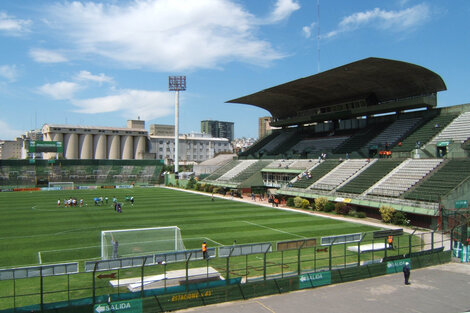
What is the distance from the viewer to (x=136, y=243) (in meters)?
21.5

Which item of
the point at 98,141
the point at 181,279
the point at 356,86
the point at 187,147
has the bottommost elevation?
the point at 181,279

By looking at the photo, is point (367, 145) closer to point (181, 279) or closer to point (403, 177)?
point (403, 177)

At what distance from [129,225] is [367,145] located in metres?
37.6

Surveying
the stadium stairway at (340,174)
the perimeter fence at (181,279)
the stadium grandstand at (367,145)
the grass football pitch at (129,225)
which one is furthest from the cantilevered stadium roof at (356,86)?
the perimeter fence at (181,279)

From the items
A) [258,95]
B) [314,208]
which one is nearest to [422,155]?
[314,208]

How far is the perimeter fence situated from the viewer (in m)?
14.4

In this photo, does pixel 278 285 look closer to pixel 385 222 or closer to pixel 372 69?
pixel 385 222

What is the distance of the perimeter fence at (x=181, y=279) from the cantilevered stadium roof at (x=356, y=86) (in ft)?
102

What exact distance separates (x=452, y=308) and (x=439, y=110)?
4375cm

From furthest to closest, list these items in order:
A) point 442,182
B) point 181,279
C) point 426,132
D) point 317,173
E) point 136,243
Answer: point 317,173 < point 426,132 < point 442,182 < point 136,243 < point 181,279

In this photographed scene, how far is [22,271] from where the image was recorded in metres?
12.9

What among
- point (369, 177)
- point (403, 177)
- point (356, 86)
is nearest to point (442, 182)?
point (403, 177)

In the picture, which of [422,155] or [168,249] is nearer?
[168,249]

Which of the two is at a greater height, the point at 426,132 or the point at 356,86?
the point at 356,86
